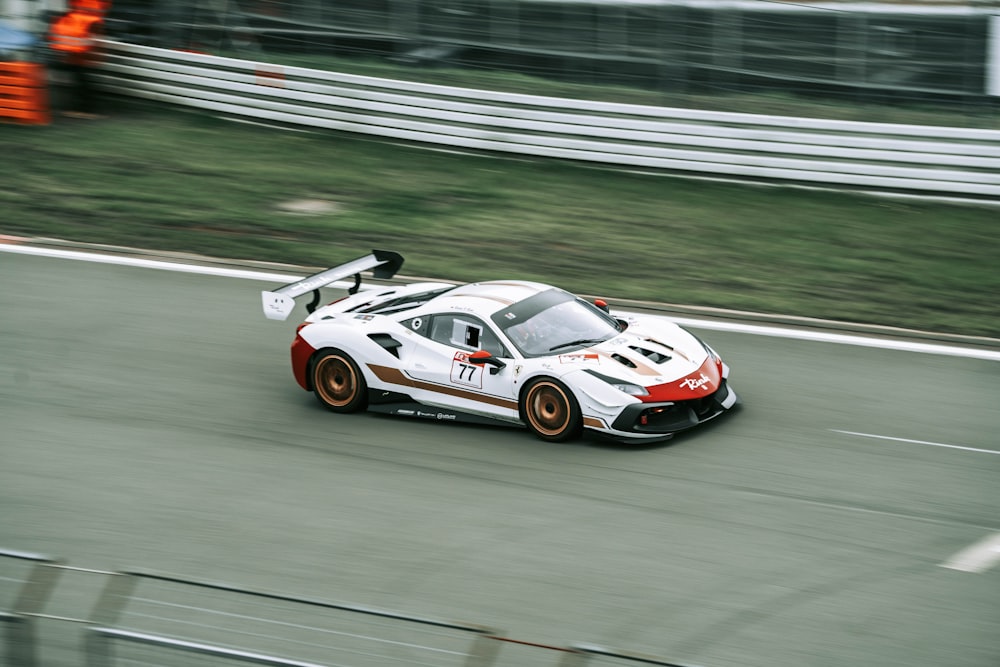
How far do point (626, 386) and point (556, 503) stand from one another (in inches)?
51.1

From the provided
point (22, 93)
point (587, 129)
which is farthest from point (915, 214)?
point (22, 93)

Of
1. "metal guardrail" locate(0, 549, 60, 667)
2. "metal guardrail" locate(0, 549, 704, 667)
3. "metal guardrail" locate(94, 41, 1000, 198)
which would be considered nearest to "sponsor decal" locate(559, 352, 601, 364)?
"metal guardrail" locate(0, 549, 704, 667)

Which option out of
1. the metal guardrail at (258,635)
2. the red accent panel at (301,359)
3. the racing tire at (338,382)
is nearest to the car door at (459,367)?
the racing tire at (338,382)

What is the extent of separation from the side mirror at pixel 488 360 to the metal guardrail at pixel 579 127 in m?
9.18

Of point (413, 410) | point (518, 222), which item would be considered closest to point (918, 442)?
point (413, 410)

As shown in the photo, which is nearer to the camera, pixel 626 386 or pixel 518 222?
pixel 626 386

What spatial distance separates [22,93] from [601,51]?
10126 millimetres

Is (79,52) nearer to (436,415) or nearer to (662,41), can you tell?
(662,41)

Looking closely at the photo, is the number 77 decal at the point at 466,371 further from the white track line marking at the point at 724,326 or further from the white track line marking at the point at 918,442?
the white track line marking at the point at 724,326

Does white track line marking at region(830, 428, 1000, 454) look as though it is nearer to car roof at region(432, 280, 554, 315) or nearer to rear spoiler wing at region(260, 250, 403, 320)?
car roof at region(432, 280, 554, 315)

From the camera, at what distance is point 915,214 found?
56.7 feet

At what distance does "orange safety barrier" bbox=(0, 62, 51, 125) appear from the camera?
21.1 m

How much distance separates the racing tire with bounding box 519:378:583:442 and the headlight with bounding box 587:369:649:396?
32 centimetres

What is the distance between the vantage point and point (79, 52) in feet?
74.0
